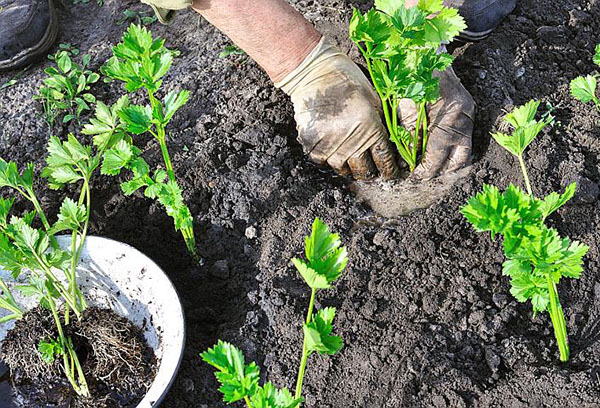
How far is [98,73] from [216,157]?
0.80m

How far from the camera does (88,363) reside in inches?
84.8

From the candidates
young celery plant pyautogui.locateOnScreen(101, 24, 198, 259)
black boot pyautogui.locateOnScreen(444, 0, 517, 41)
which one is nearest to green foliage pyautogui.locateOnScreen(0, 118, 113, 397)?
young celery plant pyautogui.locateOnScreen(101, 24, 198, 259)

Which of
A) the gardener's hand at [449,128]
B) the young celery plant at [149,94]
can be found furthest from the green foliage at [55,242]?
the gardener's hand at [449,128]

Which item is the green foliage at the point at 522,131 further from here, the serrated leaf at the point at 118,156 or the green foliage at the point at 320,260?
the serrated leaf at the point at 118,156

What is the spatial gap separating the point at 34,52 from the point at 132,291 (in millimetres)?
1414

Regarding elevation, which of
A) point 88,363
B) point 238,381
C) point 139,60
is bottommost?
point 88,363

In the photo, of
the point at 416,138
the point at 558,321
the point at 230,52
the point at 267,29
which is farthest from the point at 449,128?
the point at 230,52

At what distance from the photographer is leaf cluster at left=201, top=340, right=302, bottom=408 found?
1.47m

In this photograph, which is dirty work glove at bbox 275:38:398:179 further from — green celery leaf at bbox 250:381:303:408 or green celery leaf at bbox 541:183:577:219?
green celery leaf at bbox 250:381:303:408

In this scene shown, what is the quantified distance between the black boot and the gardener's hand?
339 millimetres

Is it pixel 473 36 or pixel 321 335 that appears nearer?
pixel 321 335

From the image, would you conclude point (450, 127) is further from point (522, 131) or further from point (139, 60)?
point (139, 60)

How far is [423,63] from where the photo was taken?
205cm

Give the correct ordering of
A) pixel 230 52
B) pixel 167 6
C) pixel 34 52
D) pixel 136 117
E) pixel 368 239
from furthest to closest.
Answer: pixel 34 52
pixel 230 52
pixel 167 6
pixel 368 239
pixel 136 117
